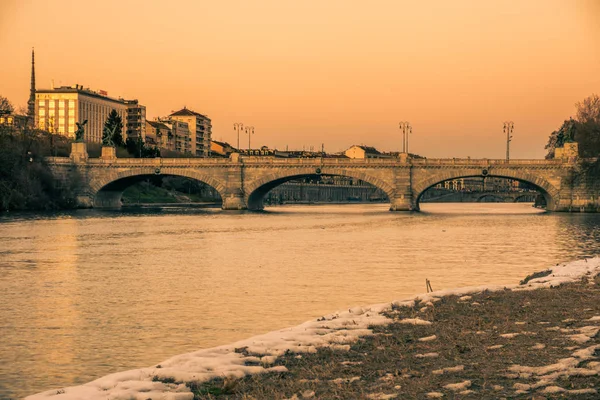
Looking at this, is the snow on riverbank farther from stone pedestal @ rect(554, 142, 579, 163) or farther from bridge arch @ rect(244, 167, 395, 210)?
stone pedestal @ rect(554, 142, 579, 163)

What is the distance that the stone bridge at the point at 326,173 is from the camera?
95688 mm

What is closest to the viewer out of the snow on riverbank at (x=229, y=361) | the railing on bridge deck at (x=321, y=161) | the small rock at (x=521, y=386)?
the small rock at (x=521, y=386)

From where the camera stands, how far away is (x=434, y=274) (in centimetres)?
2942

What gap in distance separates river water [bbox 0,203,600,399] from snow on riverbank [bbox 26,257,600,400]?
1607mm

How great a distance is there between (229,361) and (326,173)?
3464 inches

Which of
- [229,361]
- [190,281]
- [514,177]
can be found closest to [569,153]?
[514,177]

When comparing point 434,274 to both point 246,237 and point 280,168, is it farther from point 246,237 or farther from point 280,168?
point 280,168

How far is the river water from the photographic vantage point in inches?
630

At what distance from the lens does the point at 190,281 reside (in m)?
27.8

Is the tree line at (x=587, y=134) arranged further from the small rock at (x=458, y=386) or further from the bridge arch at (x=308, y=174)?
the small rock at (x=458, y=386)

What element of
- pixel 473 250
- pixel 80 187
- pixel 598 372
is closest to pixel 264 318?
pixel 598 372

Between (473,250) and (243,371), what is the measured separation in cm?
3073

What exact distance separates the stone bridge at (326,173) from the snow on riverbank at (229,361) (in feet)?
270

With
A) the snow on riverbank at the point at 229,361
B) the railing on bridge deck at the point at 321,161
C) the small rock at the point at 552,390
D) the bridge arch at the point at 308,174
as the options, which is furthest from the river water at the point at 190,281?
the bridge arch at the point at 308,174
